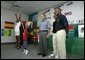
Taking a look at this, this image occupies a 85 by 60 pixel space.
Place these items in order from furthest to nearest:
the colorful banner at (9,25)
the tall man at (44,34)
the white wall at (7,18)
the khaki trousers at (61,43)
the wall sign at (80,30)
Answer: the colorful banner at (9,25)
the white wall at (7,18)
the tall man at (44,34)
the wall sign at (80,30)
the khaki trousers at (61,43)

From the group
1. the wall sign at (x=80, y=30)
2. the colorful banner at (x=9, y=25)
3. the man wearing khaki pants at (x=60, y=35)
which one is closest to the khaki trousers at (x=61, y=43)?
the man wearing khaki pants at (x=60, y=35)

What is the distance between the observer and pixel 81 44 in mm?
3963

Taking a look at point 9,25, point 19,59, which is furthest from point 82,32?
point 9,25

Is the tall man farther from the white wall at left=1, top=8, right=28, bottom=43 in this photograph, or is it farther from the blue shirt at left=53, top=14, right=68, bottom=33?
the white wall at left=1, top=8, right=28, bottom=43

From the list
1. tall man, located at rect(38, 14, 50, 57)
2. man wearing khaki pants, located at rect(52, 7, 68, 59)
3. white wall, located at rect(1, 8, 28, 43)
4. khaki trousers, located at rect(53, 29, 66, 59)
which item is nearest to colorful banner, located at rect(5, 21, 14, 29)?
white wall, located at rect(1, 8, 28, 43)

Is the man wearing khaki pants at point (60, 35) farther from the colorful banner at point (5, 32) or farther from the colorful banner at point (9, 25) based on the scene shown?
the colorful banner at point (9, 25)

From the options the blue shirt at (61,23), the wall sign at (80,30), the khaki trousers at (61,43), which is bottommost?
the khaki trousers at (61,43)

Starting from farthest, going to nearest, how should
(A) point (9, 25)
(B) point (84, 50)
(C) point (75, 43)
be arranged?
(A) point (9, 25)
(C) point (75, 43)
(B) point (84, 50)

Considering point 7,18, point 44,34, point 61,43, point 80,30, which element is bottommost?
point 61,43

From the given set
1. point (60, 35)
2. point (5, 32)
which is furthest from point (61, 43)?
point (5, 32)

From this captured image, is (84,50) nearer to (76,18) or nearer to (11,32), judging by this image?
(76,18)

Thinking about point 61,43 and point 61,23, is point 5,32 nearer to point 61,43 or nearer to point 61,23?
point 61,23


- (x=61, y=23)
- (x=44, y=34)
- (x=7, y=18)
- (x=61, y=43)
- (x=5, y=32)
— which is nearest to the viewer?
(x=61, y=43)

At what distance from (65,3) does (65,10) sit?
12.0 inches
